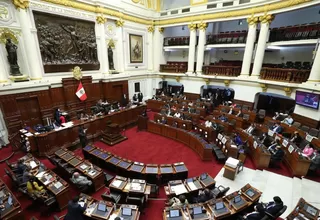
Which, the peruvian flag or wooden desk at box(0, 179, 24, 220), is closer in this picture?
wooden desk at box(0, 179, 24, 220)

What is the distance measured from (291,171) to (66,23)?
1538 cm

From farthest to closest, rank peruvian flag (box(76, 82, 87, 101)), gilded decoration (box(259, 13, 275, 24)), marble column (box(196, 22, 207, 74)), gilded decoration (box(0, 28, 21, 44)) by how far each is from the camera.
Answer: marble column (box(196, 22, 207, 74)) < peruvian flag (box(76, 82, 87, 101)) < gilded decoration (box(259, 13, 275, 24)) < gilded decoration (box(0, 28, 21, 44))

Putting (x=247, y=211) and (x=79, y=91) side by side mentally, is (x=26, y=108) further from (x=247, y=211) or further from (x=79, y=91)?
(x=247, y=211)

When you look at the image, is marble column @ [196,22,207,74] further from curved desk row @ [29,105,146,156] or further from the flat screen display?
curved desk row @ [29,105,146,156]

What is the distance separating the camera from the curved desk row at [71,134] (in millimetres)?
8320

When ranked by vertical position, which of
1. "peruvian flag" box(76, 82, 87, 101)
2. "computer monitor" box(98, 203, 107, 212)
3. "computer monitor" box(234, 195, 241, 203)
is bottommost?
"computer monitor" box(98, 203, 107, 212)

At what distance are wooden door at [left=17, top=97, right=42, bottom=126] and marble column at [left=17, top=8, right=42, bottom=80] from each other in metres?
1.49

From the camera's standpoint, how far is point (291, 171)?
23.5 feet

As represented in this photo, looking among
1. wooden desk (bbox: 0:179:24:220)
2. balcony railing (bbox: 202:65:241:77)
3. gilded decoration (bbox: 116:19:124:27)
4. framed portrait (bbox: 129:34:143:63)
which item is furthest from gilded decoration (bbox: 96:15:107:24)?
wooden desk (bbox: 0:179:24:220)

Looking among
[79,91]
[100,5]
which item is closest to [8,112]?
[79,91]

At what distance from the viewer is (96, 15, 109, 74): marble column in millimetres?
13082

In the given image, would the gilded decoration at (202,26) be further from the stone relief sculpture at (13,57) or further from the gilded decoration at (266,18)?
the stone relief sculpture at (13,57)

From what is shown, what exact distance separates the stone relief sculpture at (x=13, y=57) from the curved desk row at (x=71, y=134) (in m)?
4.31

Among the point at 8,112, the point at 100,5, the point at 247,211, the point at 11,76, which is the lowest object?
the point at 247,211
